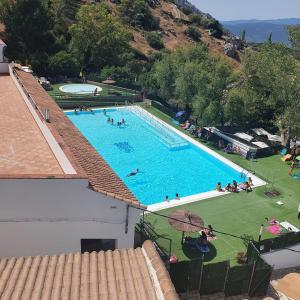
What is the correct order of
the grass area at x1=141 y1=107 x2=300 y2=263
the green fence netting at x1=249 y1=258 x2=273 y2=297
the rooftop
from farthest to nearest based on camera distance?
the grass area at x1=141 y1=107 x2=300 y2=263 < the green fence netting at x1=249 y1=258 x2=273 y2=297 < the rooftop

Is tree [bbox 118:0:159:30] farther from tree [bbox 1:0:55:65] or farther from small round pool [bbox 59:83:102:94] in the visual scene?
small round pool [bbox 59:83:102:94]

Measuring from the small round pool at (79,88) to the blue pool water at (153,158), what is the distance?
19.3 ft

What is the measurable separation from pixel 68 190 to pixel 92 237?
226cm

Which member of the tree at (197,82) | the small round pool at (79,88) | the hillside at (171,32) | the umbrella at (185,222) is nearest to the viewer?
the umbrella at (185,222)

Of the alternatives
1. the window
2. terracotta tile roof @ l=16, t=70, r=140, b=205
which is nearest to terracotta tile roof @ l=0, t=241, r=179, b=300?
terracotta tile roof @ l=16, t=70, r=140, b=205

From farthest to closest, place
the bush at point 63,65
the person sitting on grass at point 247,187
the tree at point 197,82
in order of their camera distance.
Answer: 1. the bush at point 63,65
2. the tree at point 197,82
3. the person sitting on grass at point 247,187

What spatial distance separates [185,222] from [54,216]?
293 inches

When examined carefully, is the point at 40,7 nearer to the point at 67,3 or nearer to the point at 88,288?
the point at 67,3

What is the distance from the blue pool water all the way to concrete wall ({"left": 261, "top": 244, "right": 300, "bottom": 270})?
28.5 feet

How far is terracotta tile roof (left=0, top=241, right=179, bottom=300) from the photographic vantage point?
26.0 feet

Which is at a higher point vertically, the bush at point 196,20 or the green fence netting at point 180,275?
the bush at point 196,20

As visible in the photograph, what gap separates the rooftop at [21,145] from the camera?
13.9 meters

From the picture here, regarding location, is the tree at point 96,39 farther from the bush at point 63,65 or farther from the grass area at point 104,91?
the grass area at point 104,91

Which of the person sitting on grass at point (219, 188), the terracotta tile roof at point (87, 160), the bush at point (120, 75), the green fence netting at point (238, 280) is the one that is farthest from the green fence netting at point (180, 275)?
the bush at point (120, 75)
